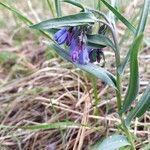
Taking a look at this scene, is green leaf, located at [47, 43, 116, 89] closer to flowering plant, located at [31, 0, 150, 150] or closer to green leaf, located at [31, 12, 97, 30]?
flowering plant, located at [31, 0, 150, 150]

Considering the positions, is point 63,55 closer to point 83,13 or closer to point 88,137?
point 83,13

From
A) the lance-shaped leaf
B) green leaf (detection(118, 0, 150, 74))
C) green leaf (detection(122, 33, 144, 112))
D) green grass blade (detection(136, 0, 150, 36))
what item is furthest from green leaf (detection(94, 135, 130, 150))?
green grass blade (detection(136, 0, 150, 36))

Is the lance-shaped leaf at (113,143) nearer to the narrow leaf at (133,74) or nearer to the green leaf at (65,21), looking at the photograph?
the narrow leaf at (133,74)

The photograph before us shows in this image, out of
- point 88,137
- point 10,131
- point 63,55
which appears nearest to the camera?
point 63,55

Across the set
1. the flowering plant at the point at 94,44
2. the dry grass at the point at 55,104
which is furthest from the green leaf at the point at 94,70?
the dry grass at the point at 55,104

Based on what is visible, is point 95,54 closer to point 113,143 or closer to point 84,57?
point 84,57

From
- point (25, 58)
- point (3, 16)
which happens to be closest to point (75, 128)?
point (25, 58)

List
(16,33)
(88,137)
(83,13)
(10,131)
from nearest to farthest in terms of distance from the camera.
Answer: (83,13)
(88,137)
(10,131)
(16,33)
